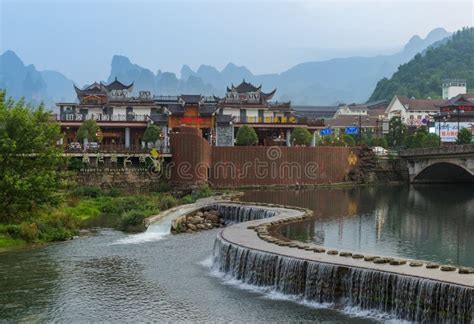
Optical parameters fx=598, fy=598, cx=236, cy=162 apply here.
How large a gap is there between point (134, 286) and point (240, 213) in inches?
757

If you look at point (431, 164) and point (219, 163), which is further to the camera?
point (431, 164)

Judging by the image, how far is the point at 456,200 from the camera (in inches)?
2298

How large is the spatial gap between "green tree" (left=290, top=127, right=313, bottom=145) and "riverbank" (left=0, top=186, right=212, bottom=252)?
→ 22845 mm

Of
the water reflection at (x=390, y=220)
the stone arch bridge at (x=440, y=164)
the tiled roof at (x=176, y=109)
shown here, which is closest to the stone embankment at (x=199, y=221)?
the water reflection at (x=390, y=220)

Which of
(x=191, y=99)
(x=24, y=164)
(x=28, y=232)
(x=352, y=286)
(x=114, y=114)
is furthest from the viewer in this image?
(x=114, y=114)

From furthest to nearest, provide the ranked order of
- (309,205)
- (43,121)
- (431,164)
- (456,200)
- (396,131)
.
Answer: (396,131), (431,164), (456,200), (309,205), (43,121)

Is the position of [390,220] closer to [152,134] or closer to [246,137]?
[246,137]

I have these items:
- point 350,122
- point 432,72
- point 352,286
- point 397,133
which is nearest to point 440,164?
point 397,133

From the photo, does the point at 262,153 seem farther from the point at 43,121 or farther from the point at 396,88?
the point at 396,88

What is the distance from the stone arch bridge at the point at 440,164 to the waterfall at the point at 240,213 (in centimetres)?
3105

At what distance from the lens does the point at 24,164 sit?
116ft

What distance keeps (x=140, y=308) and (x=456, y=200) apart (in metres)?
44.2

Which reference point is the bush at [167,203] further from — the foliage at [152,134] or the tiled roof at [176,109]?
the tiled roof at [176,109]

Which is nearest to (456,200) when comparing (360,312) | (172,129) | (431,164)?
(431,164)
